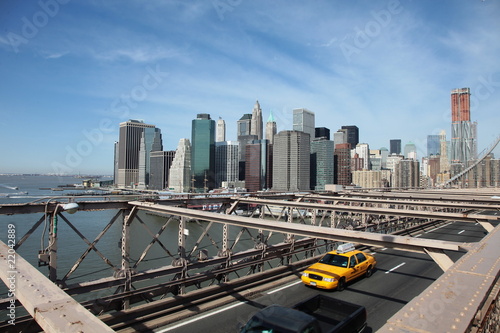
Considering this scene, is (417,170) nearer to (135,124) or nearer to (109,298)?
(135,124)

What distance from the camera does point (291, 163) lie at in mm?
194000

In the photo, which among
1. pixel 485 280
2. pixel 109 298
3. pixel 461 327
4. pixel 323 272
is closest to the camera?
pixel 461 327

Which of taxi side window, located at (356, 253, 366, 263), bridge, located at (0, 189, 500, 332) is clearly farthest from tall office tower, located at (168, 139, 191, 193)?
taxi side window, located at (356, 253, 366, 263)

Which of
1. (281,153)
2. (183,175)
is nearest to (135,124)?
(183,175)

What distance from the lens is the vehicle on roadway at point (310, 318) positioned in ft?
21.2

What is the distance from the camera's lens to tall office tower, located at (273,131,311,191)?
192375 millimetres

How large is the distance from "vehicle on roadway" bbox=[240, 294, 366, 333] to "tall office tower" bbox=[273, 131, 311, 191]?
595 feet

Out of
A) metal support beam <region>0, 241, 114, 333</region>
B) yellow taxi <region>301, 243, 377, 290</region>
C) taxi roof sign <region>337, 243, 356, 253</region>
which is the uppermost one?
metal support beam <region>0, 241, 114, 333</region>

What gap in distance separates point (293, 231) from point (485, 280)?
178 inches

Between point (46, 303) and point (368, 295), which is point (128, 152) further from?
point (46, 303)

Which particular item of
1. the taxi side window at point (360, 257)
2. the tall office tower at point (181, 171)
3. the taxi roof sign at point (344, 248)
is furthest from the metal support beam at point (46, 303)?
the tall office tower at point (181, 171)

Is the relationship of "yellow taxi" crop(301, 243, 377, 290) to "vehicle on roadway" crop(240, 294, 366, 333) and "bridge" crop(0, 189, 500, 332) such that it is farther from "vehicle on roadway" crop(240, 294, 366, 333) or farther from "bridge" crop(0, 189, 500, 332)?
"vehicle on roadway" crop(240, 294, 366, 333)

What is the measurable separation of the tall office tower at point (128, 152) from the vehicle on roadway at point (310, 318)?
186838 mm

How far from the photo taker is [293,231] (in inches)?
296
